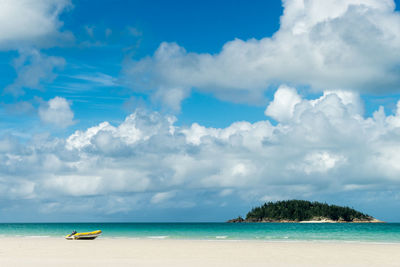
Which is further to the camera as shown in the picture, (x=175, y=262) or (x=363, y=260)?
(x=363, y=260)

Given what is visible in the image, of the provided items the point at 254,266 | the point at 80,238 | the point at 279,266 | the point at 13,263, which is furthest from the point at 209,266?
the point at 80,238

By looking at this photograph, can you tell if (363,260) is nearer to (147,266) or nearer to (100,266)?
(147,266)

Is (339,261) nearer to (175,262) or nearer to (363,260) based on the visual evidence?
(363,260)

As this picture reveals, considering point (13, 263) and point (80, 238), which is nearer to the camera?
point (13, 263)

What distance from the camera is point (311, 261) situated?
31.4m

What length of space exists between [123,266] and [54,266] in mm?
4396

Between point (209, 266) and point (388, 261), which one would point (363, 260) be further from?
point (209, 266)

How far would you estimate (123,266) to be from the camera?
2728 centimetres

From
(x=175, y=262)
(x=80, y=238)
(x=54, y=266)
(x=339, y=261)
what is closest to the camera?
(x=54, y=266)

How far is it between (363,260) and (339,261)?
2.13m

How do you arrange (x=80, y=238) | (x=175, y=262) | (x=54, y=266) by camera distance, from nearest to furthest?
(x=54, y=266) → (x=175, y=262) → (x=80, y=238)

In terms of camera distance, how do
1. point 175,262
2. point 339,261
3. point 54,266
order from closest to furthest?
point 54,266, point 175,262, point 339,261

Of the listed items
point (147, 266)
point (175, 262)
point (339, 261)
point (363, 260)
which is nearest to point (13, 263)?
point (147, 266)

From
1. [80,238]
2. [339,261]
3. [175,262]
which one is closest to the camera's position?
[175,262]
